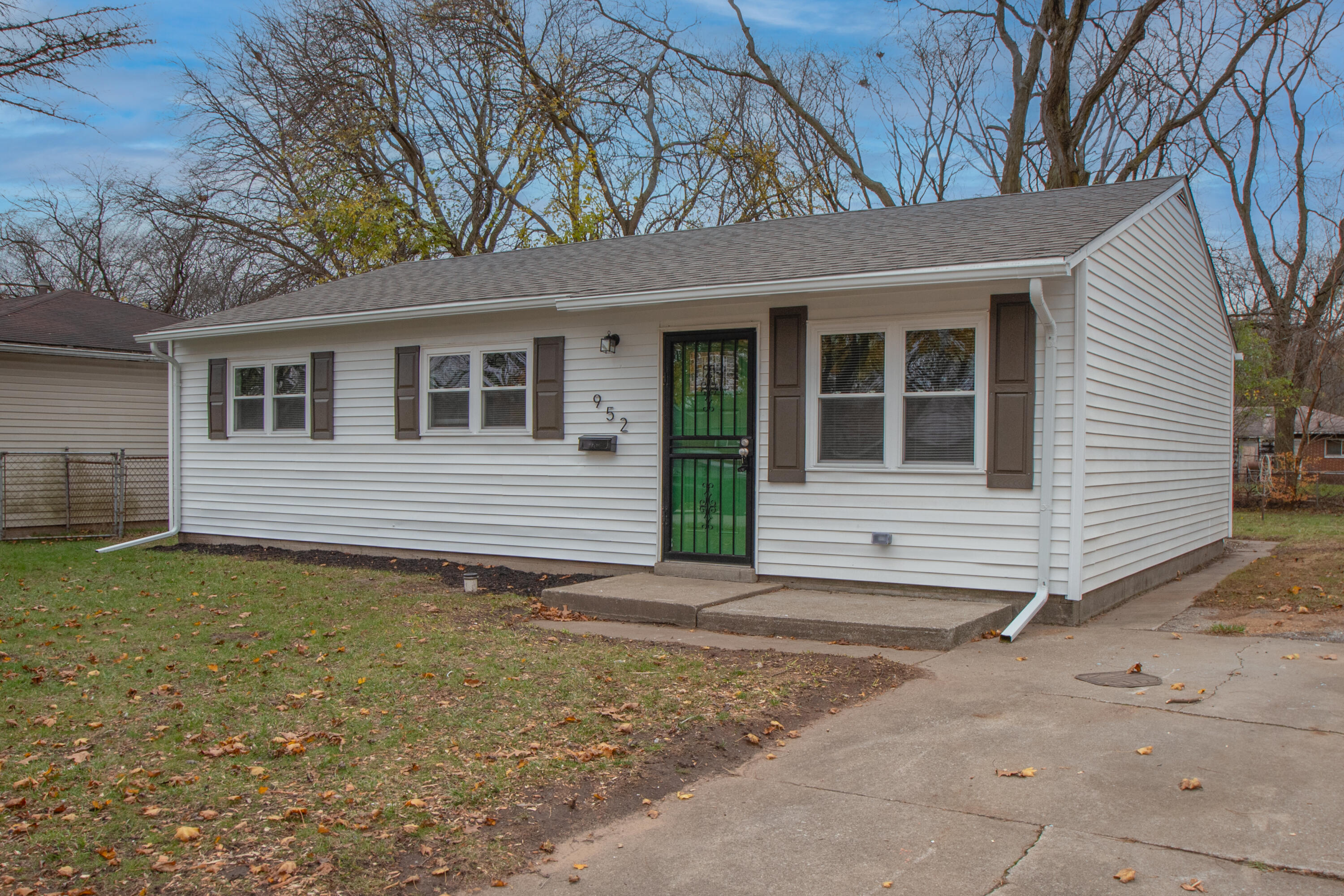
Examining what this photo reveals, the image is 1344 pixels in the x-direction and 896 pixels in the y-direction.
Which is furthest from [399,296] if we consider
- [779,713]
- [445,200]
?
[445,200]

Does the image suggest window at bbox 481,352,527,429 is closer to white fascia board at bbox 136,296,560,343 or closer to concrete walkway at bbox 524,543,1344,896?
white fascia board at bbox 136,296,560,343

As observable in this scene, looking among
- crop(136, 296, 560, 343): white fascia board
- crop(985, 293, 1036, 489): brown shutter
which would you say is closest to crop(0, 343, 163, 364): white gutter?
crop(136, 296, 560, 343): white fascia board

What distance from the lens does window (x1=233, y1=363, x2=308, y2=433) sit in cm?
1229

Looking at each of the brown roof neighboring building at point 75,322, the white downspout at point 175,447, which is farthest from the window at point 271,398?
the brown roof neighboring building at point 75,322

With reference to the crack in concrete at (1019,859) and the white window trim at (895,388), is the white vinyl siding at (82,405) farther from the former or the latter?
the crack in concrete at (1019,859)

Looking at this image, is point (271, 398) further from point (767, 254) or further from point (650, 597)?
point (650, 597)

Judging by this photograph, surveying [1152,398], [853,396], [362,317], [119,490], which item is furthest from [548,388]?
[119,490]

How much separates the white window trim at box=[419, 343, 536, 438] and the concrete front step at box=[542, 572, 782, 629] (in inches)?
87.8

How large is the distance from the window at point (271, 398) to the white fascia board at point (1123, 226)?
887cm

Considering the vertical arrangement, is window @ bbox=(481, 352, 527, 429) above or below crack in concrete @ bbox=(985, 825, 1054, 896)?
above

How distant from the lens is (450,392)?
10922 millimetres

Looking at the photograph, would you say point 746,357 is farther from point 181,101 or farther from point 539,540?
point 181,101

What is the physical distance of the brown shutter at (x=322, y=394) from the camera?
1185 centimetres

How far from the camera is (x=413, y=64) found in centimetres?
2433
